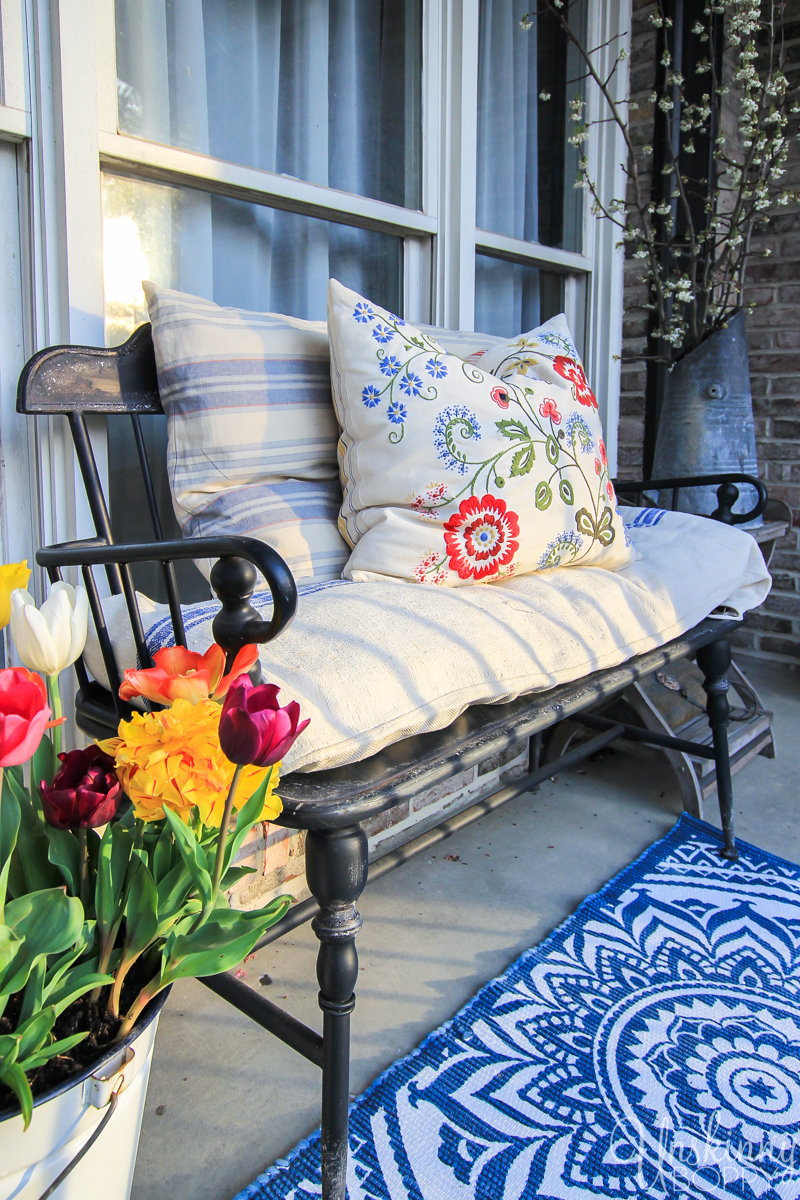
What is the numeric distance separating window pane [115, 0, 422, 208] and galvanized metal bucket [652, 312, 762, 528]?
0.87 m

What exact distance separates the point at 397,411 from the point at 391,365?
0.07 metres

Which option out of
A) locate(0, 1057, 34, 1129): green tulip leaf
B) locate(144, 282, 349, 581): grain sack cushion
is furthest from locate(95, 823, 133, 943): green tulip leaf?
locate(144, 282, 349, 581): grain sack cushion

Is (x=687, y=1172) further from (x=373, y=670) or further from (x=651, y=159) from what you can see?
(x=651, y=159)

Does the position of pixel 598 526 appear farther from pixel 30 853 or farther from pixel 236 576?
pixel 30 853

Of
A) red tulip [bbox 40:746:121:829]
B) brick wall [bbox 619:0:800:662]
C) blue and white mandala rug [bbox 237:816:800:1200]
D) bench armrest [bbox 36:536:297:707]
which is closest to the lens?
red tulip [bbox 40:746:121:829]

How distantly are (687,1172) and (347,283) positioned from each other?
1644 mm

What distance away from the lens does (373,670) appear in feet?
2.69

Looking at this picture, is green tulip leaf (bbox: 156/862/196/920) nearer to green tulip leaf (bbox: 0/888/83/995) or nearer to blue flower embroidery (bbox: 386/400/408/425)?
green tulip leaf (bbox: 0/888/83/995)

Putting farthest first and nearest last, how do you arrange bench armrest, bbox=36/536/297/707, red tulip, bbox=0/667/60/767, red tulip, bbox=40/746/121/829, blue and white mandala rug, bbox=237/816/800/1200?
blue and white mandala rug, bbox=237/816/800/1200
bench armrest, bbox=36/536/297/707
red tulip, bbox=40/746/121/829
red tulip, bbox=0/667/60/767

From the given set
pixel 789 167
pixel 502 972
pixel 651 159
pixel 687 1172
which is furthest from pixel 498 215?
pixel 687 1172

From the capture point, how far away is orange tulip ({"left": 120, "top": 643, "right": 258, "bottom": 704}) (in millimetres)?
552

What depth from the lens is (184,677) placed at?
555mm

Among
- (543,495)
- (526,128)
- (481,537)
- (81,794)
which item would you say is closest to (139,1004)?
(81,794)

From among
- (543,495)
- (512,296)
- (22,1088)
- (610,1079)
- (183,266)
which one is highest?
(512,296)
